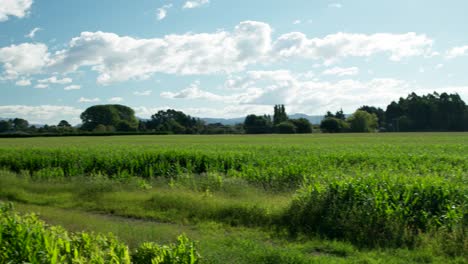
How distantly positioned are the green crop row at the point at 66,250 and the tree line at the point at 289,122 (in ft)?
332

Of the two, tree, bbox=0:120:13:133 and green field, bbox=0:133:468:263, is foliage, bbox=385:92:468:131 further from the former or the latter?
tree, bbox=0:120:13:133

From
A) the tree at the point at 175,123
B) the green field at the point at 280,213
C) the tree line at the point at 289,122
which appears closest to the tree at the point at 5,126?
the tree line at the point at 289,122

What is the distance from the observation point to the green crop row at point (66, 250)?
4.91 metres

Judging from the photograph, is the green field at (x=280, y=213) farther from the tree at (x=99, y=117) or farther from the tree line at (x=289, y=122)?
the tree at (x=99, y=117)

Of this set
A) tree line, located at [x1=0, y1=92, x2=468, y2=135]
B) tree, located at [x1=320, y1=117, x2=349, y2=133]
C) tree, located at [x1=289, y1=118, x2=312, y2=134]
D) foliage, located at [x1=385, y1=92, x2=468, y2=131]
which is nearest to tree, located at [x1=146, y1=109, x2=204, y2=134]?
tree line, located at [x1=0, y1=92, x2=468, y2=135]

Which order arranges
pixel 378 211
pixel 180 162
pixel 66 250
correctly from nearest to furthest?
pixel 66 250, pixel 378 211, pixel 180 162

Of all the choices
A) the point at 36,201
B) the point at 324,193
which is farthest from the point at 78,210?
the point at 324,193

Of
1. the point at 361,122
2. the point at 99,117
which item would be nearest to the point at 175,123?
the point at 99,117

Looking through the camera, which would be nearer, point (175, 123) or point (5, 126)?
point (175, 123)

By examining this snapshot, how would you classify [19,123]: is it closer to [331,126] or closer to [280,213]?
[331,126]

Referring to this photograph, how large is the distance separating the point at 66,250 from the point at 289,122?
388 ft

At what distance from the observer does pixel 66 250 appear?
520 centimetres

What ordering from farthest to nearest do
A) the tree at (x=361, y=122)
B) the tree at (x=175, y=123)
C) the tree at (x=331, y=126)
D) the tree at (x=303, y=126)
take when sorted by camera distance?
the tree at (x=361, y=122) → the tree at (x=175, y=123) → the tree at (x=331, y=126) → the tree at (x=303, y=126)

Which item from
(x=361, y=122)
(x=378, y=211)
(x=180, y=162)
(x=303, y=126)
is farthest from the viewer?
(x=361, y=122)
